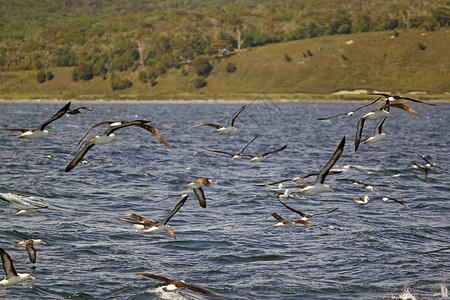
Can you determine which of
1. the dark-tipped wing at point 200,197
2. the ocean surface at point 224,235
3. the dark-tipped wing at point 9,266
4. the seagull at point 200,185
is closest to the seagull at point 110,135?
the dark-tipped wing at point 9,266

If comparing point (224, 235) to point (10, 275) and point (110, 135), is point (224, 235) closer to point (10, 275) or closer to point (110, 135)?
point (110, 135)

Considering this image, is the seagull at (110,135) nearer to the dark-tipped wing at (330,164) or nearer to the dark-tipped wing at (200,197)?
the dark-tipped wing at (200,197)

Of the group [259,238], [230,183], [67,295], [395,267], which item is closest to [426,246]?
[395,267]

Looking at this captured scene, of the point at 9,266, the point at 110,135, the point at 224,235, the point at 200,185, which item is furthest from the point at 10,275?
the point at 224,235

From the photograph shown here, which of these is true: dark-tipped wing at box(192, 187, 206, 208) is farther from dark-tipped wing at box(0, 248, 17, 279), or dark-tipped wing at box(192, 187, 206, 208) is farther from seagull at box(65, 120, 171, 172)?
dark-tipped wing at box(0, 248, 17, 279)

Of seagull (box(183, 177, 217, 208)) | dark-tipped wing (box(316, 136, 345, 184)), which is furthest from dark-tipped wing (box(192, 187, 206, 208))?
dark-tipped wing (box(316, 136, 345, 184))

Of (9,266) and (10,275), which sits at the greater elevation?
(9,266)

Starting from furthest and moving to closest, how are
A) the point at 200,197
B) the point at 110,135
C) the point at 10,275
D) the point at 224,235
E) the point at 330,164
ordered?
the point at 224,235, the point at 200,197, the point at 110,135, the point at 330,164, the point at 10,275

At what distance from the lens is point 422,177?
41281mm

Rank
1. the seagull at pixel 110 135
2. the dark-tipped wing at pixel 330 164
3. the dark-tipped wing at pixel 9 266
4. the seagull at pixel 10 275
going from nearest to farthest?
the dark-tipped wing at pixel 9 266 < the seagull at pixel 10 275 < the seagull at pixel 110 135 < the dark-tipped wing at pixel 330 164

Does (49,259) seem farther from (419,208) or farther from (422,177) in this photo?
(422,177)

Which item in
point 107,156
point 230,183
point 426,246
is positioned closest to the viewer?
point 426,246

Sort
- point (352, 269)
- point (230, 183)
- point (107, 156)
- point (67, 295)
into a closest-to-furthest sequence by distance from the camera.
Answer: point (67, 295)
point (352, 269)
point (230, 183)
point (107, 156)

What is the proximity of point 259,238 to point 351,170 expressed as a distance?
67.5 feet
